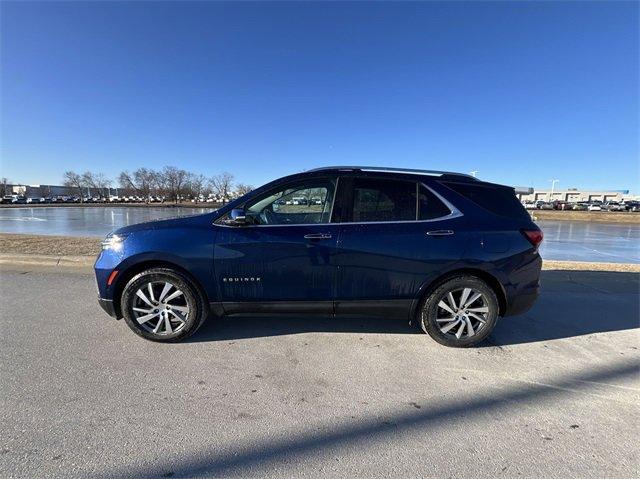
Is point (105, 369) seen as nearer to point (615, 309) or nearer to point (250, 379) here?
point (250, 379)

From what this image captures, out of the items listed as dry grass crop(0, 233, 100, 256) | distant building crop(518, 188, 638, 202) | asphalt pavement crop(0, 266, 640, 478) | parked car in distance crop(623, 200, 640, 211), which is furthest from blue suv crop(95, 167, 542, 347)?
distant building crop(518, 188, 638, 202)

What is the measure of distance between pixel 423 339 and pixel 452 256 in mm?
1054

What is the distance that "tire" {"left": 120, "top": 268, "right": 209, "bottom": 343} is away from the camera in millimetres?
3584

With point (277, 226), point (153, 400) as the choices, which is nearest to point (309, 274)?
point (277, 226)

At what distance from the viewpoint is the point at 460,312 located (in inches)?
144

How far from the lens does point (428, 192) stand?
3.67m

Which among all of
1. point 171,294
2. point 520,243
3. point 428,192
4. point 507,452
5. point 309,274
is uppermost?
point 428,192

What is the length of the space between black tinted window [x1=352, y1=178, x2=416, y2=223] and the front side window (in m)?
0.29

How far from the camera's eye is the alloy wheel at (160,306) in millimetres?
3602

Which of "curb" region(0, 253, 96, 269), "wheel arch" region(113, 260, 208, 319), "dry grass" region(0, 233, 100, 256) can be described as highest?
"wheel arch" region(113, 260, 208, 319)

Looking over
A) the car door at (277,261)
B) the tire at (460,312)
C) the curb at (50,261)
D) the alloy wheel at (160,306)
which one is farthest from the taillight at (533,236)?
the curb at (50,261)

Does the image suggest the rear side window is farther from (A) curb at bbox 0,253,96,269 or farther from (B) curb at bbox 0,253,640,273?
(A) curb at bbox 0,253,96,269

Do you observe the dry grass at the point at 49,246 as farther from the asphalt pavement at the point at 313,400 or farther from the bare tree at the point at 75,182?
the bare tree at the point at 75,182

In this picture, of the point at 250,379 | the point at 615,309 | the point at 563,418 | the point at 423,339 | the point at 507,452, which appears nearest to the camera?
the point at 507,452
